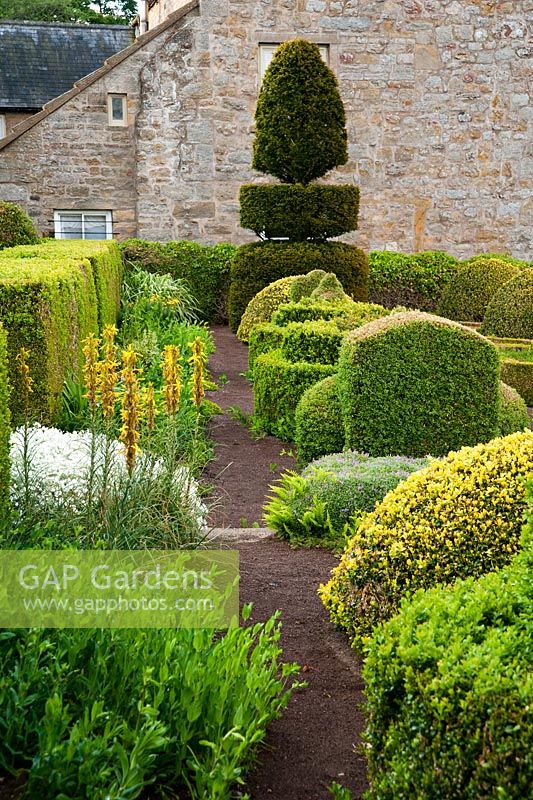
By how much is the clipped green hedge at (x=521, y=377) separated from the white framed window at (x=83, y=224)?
9621 mm

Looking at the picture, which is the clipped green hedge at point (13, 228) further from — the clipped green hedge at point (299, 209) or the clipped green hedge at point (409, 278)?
the clipped green hedge at point (409, 278)

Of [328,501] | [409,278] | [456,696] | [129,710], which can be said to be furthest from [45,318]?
[409,278]

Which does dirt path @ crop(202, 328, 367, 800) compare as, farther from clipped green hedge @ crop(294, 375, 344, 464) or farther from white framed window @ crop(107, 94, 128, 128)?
white framed window @ crop(107, 94, 128, 128)

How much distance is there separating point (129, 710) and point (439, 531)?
1421 mm

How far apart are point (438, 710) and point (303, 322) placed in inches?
290

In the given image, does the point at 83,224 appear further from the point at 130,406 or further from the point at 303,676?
the point at 303,676

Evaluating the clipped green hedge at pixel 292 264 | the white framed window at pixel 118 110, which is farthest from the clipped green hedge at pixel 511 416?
the white framed window at pixel 118 110

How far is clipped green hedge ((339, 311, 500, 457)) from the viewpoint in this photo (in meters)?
6.91

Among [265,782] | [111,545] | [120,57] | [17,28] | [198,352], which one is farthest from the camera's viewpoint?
[17,28]

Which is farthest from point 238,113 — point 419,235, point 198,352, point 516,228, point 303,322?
point 198,352

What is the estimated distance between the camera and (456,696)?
2537 mm

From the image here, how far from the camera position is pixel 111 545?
15.7ft

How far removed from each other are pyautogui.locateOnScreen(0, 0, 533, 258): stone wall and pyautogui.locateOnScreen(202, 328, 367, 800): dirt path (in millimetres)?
11828

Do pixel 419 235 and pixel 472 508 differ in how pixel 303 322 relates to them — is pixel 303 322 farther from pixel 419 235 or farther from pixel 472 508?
pixel 419 235
